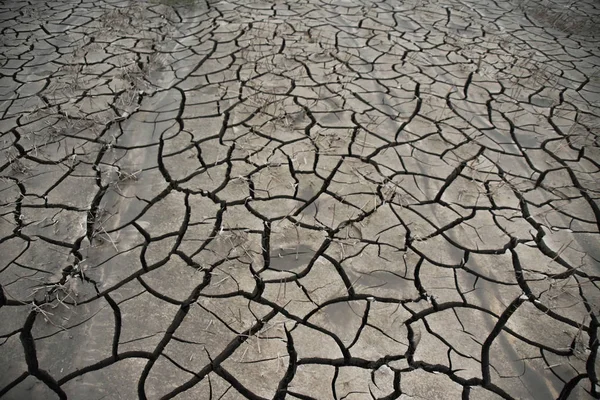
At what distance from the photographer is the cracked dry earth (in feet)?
4.78

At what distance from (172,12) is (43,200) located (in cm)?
323

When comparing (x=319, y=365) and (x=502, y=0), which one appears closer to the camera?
(x=319, y=365)

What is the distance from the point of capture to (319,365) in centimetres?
146

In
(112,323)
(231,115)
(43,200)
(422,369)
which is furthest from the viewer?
(231,115)

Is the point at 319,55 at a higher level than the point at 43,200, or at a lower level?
higher

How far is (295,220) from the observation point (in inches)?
80.4

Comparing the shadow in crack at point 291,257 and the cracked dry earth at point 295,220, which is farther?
the shadow in crack at point 291,257

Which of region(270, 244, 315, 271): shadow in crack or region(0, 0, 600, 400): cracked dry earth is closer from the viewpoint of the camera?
region(0, 0, 600, 400): cracked dry earth

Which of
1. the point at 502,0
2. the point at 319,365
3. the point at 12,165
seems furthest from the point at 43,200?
the point at 502,0

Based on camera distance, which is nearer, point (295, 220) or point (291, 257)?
point (291, 257)

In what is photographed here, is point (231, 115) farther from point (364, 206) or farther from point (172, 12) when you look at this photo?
point (172, 12)

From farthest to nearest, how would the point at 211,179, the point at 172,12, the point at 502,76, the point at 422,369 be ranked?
the point at 172,12 → the point at 502,76 → the point at 211,179 → the point at 422,369

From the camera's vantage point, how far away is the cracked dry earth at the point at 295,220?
146 centimetres

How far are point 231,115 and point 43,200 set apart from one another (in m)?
1.29
